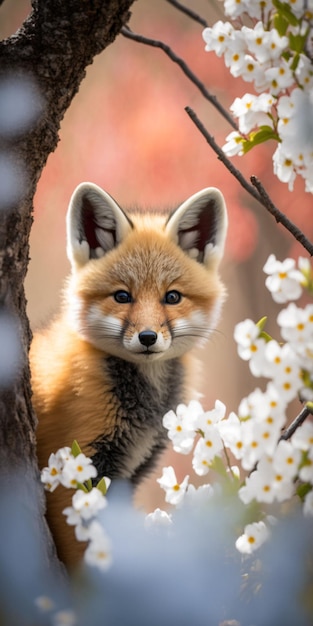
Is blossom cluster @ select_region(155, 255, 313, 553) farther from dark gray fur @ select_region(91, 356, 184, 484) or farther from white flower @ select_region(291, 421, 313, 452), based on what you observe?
dark gray fur @ select_region(91, 356, 184, 484)

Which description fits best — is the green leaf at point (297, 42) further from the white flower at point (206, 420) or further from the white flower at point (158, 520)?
the white flower at point (158, 520)

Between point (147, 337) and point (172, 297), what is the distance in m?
0.15

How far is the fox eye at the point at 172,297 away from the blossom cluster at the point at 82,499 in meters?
0.40

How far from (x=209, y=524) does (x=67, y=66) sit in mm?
644

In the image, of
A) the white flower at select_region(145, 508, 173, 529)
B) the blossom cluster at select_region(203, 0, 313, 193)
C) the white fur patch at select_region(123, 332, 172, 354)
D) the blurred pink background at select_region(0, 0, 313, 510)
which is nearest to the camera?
the blossom cluster at select_region(203, 0, 313, 193)

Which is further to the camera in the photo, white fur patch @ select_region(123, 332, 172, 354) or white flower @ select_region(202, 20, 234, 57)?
white fur patch @ select_region(123, 332, 172, 354)

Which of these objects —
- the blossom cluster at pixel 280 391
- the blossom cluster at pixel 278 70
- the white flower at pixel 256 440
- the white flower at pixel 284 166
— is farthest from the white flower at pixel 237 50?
the white flower at pixel 256 440

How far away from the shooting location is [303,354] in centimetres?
73

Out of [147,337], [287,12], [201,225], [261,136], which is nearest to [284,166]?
[261,136]

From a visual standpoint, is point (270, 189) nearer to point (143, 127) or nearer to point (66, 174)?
point (143, 127)

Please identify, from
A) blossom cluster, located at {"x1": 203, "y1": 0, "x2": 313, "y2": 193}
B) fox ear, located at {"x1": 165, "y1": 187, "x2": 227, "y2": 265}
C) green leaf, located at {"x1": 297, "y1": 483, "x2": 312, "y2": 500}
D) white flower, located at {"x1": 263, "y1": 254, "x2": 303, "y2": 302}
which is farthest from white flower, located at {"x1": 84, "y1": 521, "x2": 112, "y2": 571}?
fox ear, located at {"x1": 165, "y1": 187, "x2": 227, "y2": 265}

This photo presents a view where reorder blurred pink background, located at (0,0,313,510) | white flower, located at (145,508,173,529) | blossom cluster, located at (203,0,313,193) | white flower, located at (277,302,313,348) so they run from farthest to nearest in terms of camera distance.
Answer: blurred pink background, located at (0,0,313,510) → white flower, located at (145,508,173,529) → blossom cluster, located at (203,0,313,193) → white flower, located at (277,302,313,348)

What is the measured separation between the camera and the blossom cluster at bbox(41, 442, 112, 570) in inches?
35.0

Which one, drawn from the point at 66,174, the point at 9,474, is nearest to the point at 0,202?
the point at 9,474
